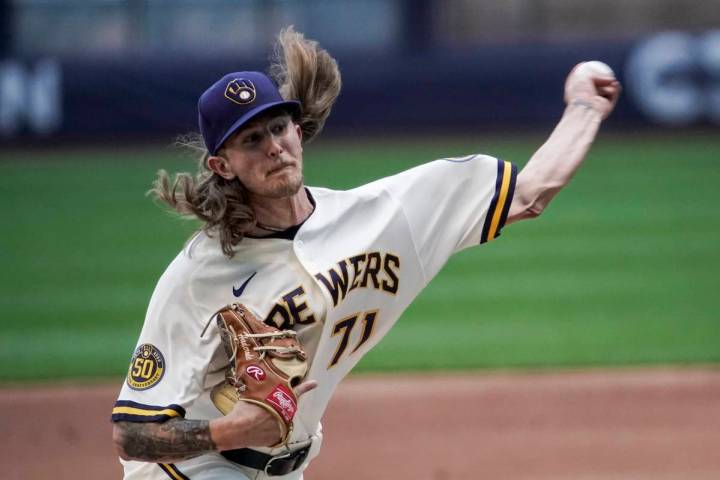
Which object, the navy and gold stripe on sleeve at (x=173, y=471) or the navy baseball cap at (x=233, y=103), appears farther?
the navy and gold stripe on sleeve at (x=173, y=471)

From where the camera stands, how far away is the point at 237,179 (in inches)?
148

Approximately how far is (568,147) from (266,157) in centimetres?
105

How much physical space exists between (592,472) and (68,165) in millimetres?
12906

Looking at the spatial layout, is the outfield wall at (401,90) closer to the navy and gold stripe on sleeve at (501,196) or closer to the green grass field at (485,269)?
the green grass field at (485,269)

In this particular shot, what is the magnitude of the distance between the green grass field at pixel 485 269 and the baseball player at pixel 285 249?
310cm

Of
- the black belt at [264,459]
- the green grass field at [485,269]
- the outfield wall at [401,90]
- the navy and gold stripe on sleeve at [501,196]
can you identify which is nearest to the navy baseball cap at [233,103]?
the navy and gold stripe on sleeve at [501,196]

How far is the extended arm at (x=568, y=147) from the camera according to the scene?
3.88 meters

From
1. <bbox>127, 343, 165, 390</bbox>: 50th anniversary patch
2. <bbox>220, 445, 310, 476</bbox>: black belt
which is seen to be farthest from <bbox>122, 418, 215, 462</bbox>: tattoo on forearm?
<bbox>220, 445, 310, 476</bbox>: black belt

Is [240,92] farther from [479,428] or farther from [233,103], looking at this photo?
[479,428]

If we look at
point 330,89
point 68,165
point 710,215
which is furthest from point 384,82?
point 330,89

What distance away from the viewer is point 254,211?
3.75m

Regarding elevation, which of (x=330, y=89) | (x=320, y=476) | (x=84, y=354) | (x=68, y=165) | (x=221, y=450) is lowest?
(x=68, y=165)

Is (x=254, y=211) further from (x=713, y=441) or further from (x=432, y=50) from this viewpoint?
(x=432, y=50)

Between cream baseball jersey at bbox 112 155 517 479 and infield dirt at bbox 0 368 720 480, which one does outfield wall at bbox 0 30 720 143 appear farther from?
cream baseball jersey at bbox 112 155 517 479
